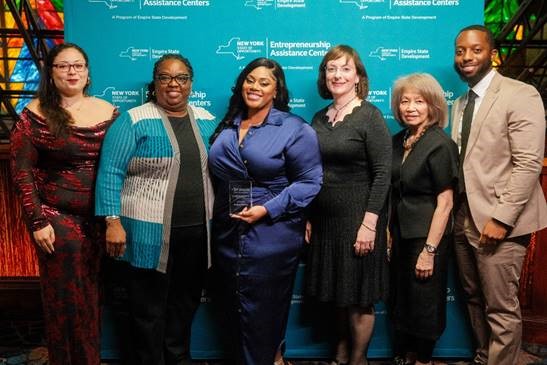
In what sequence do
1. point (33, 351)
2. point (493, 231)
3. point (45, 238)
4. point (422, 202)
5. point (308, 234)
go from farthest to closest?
point (33, 351) < point (308, 234) < point (422, 202) < point (493, 231) < point (45, 238)

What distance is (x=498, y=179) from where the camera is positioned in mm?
2348

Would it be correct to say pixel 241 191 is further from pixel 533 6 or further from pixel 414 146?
pixel 533 6

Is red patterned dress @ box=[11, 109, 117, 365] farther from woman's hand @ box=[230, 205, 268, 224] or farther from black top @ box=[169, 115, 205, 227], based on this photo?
woman's hand @ box=[230, 205, 268, 224]

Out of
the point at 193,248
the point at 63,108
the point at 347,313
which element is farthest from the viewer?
the point at 347,313

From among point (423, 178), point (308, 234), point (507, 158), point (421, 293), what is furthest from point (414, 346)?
point (507, 158)

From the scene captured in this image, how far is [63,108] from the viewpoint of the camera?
7.31ft

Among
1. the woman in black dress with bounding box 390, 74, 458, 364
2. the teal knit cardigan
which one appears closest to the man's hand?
the woman in black dress with bounding box 390, 74, 458, 364

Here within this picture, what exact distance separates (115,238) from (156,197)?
0.25m

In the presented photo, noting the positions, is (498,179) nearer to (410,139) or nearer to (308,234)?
(410,139)

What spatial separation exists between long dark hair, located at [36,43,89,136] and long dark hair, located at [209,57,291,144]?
658 millimetres

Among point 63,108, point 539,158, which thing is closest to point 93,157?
point 63,108

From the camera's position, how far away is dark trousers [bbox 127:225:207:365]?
2.36 meters

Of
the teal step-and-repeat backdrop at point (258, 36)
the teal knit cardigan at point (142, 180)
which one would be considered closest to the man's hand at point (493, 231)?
the teal step-and-repeat backdrop at point (258, 36)

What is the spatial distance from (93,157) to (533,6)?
486cm
